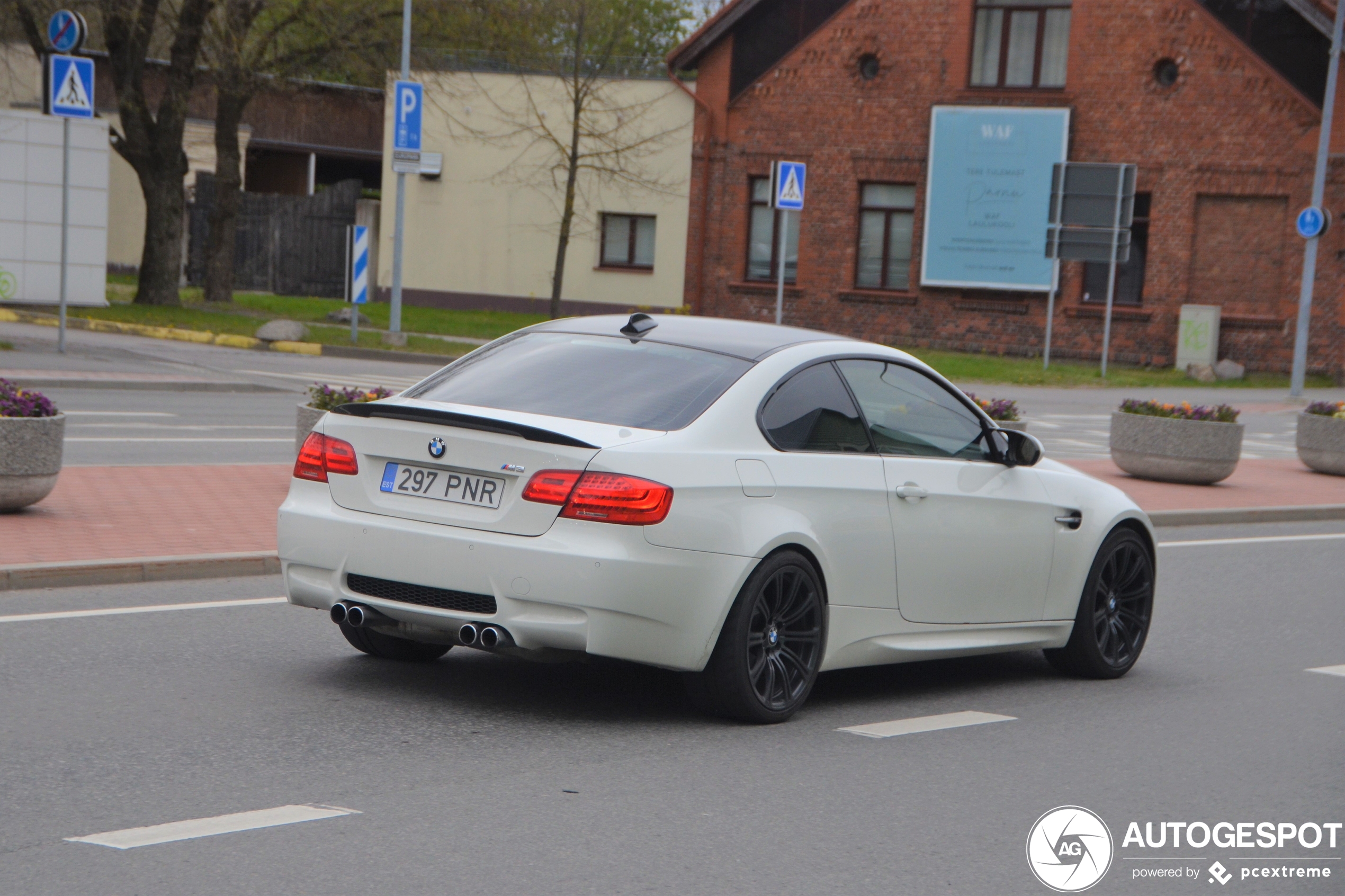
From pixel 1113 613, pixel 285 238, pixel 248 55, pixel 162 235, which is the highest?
pixel 248 55

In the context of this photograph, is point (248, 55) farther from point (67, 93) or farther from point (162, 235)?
point (67, 93)

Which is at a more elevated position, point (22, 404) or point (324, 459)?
point (324, 459)

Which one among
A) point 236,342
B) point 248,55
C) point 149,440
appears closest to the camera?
point 149,440

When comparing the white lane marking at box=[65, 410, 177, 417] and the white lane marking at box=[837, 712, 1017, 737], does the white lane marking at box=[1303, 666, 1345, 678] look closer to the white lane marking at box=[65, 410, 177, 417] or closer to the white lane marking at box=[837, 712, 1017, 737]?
the white lane marking at box=[837, 712, 1017, 737]

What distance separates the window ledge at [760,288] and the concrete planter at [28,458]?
3062 centimetres

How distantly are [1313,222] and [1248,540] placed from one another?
63.7ft

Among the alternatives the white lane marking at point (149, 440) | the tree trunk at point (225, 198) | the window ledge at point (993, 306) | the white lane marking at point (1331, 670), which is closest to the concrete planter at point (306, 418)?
the white lane marking at point (149, 440)

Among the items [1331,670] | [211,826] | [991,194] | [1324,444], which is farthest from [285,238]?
[211,826]

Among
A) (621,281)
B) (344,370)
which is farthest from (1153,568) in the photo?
(621,281)

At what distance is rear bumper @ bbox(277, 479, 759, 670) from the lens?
5938mm

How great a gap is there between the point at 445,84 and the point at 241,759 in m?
38.3

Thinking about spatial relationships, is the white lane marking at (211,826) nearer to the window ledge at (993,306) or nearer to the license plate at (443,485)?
the license plate at (443,485)

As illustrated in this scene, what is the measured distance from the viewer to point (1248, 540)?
13727 mm

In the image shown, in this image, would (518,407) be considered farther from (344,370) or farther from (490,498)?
(344,370)
